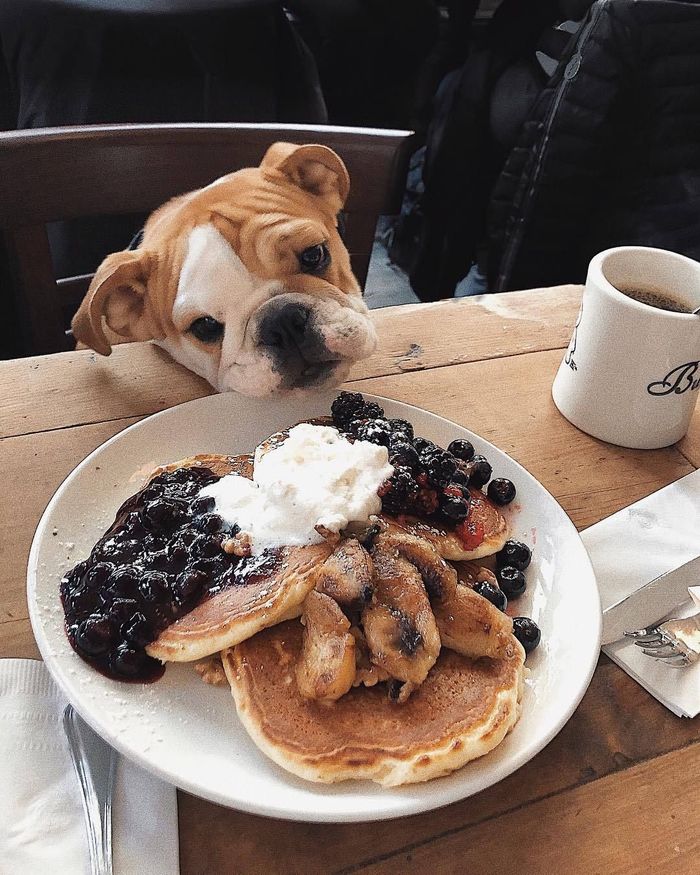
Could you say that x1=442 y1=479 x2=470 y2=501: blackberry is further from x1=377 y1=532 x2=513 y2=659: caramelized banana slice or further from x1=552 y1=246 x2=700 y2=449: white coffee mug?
x1=552 y1=246 x2=700 y2=449: white coffee mug

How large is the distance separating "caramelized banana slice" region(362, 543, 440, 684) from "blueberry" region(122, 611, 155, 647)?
0.71 feet

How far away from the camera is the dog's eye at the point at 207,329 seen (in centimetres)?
113

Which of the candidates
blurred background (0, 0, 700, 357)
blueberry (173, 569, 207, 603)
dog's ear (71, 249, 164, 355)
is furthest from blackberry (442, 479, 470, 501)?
blurred background (0, 0, 700, 357)

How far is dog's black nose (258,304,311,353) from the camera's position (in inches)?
43.2

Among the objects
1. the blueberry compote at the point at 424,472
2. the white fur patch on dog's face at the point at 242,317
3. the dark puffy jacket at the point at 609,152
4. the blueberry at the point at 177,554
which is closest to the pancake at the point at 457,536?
the blueberry compote at the point at 424,472

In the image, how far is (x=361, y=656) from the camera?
2.42 ft

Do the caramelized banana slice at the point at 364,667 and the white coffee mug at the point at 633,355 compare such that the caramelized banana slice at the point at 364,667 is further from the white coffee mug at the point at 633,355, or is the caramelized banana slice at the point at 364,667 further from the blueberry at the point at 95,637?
the white coffee mug at the point at 633,355

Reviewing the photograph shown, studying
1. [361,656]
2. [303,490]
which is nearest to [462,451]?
[303,490]

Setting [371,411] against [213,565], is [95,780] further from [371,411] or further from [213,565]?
[371,411]

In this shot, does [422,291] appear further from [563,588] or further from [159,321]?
[563,588]

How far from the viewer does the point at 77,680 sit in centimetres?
69

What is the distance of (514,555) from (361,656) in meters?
0.26

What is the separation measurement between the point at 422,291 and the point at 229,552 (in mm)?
2136

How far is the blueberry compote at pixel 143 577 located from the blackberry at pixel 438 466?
253 millimetres
